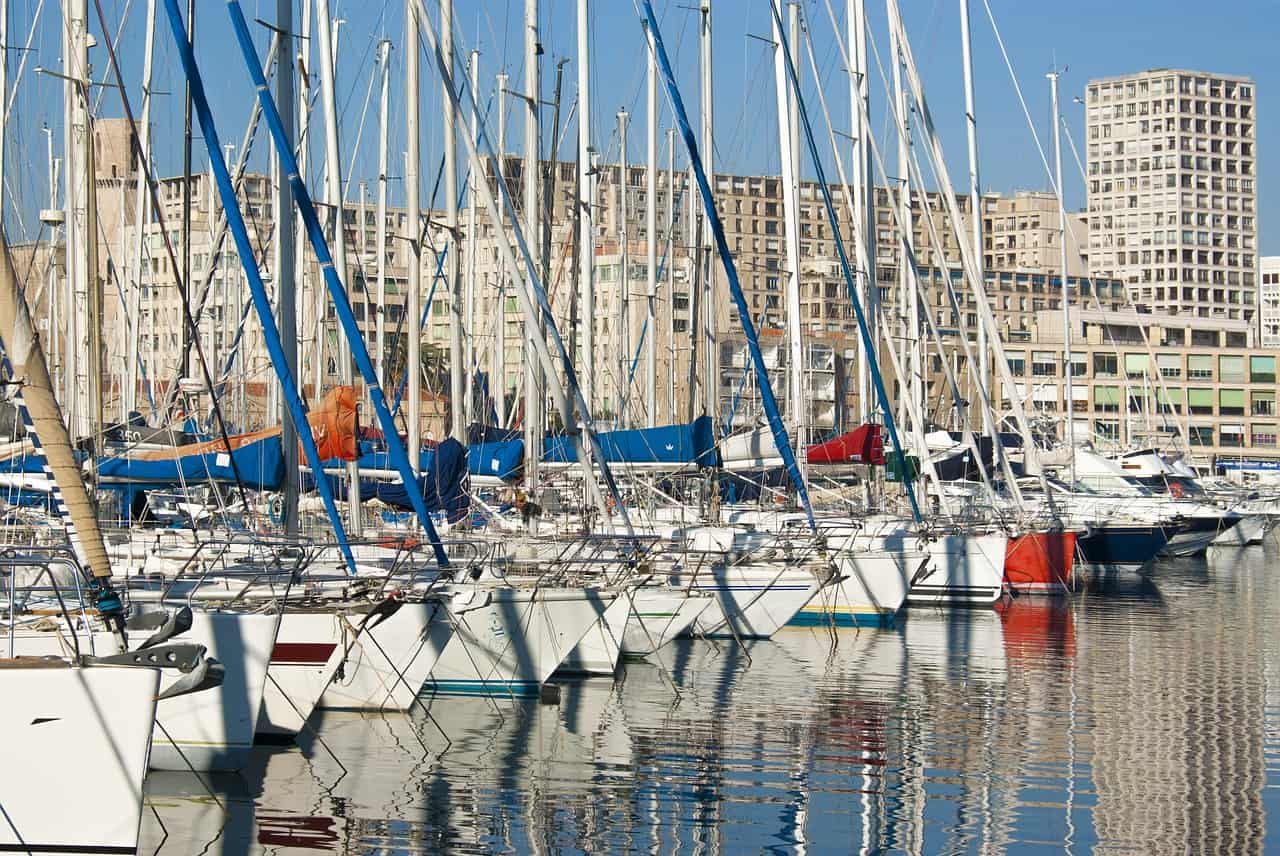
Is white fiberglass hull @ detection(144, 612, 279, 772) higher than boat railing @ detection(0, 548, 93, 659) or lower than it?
lower

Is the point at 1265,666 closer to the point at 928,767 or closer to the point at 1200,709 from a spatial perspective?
the point at 1200,709

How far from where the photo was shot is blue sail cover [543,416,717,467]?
3234cm

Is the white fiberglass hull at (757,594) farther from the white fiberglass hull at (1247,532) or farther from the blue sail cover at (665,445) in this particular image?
the white fiberglass hull at (1247,532)

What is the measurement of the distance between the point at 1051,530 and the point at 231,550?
22.3 m

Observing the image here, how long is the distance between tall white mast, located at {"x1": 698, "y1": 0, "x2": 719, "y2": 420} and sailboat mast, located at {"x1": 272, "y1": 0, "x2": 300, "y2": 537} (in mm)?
18078

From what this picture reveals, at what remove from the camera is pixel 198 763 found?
1903 cm

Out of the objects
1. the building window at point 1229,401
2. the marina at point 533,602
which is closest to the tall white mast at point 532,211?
the marina at point 533,602

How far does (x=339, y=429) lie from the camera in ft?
82.1

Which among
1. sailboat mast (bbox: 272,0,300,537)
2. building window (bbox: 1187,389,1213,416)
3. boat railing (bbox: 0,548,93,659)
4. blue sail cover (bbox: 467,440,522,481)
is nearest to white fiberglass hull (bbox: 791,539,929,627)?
blue sail cover (bbox: 467,440,522,481)

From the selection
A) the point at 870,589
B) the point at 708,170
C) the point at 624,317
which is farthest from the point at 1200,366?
the point at 870,589

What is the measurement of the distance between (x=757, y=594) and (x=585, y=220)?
7.53 m

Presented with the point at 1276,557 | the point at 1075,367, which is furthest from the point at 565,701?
the point at 1075,367

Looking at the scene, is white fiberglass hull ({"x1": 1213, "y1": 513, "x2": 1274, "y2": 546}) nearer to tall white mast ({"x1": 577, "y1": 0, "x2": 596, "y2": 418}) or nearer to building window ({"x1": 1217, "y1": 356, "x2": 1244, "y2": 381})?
tall white mast ({"x1": 577, "y1": 0, "x2": 596, "y2": 418})

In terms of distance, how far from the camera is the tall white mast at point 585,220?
1272 inches
